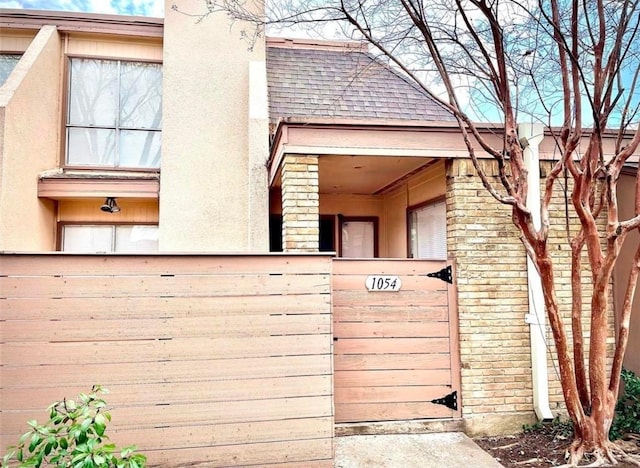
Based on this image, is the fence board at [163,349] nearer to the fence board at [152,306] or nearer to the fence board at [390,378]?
the fence board at [152,306]

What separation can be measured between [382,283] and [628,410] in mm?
3359

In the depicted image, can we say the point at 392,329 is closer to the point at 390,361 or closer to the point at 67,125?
the point at 390,361

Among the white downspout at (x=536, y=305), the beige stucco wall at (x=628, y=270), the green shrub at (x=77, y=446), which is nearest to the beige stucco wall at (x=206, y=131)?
the white downspout at (x=536, y=305)

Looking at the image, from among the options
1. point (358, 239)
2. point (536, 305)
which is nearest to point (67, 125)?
point (358, 239)

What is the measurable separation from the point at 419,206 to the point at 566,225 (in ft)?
8.14

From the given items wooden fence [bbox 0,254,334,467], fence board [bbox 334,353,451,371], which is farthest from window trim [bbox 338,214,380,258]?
wooden fence [bbox 0,254,334,467]

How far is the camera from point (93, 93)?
28.7 ft

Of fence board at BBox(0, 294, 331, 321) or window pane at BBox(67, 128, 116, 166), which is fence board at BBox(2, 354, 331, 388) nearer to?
fence board at BBox(0, 294, 331, 321)

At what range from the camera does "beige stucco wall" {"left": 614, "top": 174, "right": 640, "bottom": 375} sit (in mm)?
5551

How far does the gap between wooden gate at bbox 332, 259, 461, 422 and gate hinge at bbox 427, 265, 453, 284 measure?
0.06 meters

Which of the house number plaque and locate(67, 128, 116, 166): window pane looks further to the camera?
locate(67, 128, 116, 166): window pane

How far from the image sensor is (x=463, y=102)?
19.9 feet

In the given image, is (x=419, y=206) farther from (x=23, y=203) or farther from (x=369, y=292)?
(x=23, y=203)

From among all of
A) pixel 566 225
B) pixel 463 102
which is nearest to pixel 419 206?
pixel 463 102
